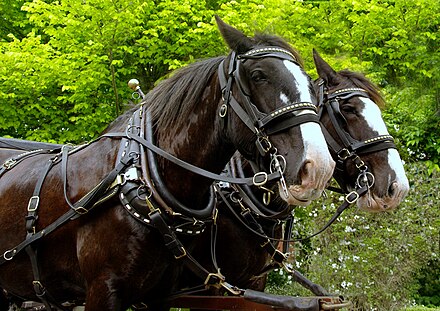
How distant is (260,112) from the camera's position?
2.80 m

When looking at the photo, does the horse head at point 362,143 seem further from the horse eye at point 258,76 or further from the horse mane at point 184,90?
the horse eye at point 258,76

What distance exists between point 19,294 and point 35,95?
5461 mm

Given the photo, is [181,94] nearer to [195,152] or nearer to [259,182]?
[195,152]

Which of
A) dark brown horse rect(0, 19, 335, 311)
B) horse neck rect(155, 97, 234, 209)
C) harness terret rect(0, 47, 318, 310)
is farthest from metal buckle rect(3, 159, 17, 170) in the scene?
horse neck rect(155, 97, 234, 209)

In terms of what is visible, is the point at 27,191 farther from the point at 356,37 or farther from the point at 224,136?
the point at 356,37

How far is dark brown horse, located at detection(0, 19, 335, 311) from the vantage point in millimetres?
2717

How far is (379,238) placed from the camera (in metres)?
7.03

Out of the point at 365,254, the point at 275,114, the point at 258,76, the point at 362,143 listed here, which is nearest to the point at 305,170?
the point at 275,114

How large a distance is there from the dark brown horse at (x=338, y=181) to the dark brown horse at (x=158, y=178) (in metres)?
0.55

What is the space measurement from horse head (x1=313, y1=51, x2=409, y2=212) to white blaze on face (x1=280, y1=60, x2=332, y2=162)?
1164 mm

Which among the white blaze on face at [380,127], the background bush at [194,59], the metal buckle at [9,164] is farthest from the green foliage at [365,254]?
the metal buckle at [9,164]

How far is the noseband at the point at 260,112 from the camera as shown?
8.76ft

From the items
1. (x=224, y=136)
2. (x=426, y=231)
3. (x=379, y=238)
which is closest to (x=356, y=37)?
(x=426, y=231)

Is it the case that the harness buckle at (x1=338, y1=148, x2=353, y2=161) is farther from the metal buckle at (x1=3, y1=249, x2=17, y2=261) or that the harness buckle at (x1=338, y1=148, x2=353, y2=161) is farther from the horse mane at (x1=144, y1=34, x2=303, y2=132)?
the metal buckle at (x1=3, y1=249, x2=17, y2=261)
